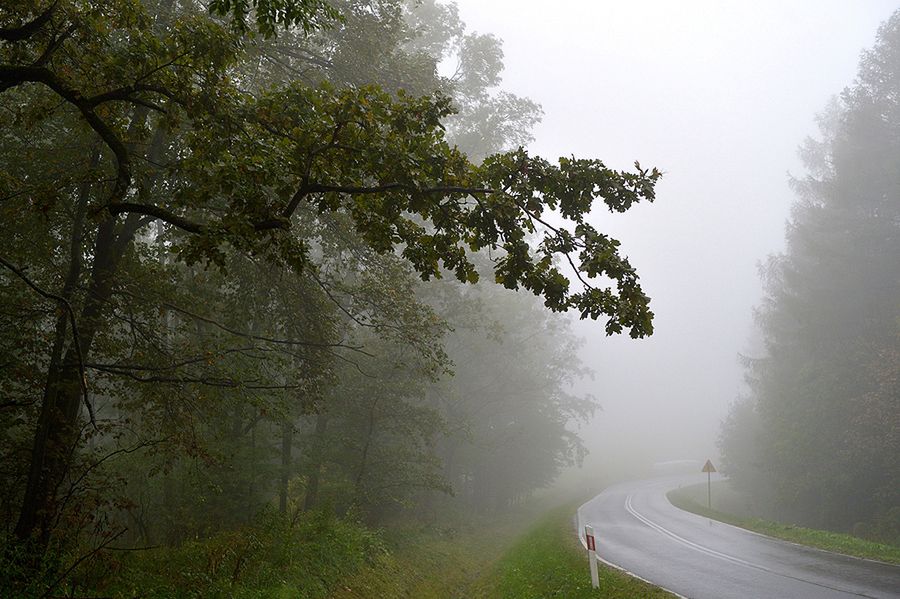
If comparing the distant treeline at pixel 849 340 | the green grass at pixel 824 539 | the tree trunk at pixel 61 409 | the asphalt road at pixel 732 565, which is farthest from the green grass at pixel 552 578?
the distant treeline at pixel 849 340

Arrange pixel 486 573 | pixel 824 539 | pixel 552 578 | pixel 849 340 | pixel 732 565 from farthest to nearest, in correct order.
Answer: pixel 849 340
pixel 824 539
pixel 486 573
pixel 732 565
pixel 552 578

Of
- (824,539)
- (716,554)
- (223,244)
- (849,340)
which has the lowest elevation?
(824,539)

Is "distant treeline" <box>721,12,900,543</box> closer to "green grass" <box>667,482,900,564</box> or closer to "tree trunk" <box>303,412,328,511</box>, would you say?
"green grass" <box>667,482,900,564</box>

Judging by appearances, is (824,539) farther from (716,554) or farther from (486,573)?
(486,573)

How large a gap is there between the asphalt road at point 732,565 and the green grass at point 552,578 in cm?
83

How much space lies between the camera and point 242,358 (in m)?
9.41

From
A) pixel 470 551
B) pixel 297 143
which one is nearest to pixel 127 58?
pixel 297 143

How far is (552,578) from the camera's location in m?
11.3

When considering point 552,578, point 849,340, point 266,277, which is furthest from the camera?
point 849,340

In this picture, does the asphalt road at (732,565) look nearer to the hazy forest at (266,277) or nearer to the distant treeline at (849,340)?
the distant treeline at (849,340)

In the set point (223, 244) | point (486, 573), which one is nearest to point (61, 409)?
point (223, 244)

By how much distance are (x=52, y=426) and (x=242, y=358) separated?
2.81m

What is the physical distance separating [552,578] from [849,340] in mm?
19893

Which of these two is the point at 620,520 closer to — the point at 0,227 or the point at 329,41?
the point at 329,41
